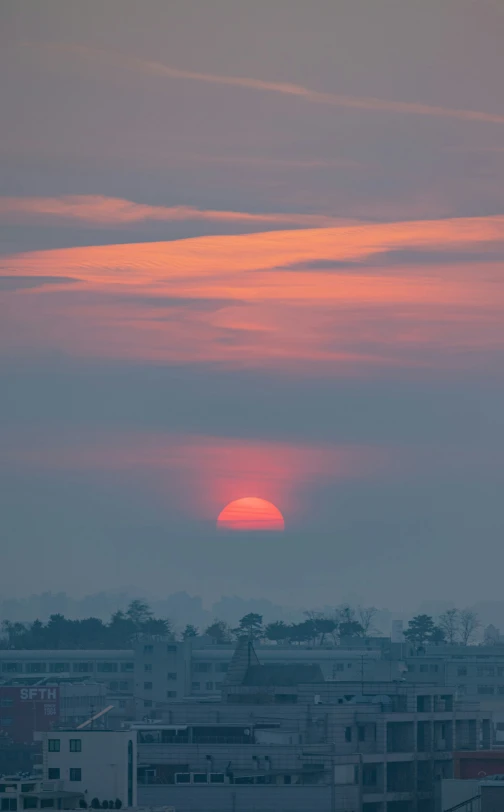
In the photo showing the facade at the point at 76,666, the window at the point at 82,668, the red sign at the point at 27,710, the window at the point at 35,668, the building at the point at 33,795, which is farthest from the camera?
the window at the point at 35,668

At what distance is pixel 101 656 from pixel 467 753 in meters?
99.9

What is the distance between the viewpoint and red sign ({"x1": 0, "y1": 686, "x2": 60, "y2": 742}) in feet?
435

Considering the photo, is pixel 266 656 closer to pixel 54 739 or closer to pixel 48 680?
pixel 48 680

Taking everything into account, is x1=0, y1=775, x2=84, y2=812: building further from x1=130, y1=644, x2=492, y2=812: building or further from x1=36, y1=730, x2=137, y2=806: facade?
x1=130, y1=644, x2=492, y2=812: building

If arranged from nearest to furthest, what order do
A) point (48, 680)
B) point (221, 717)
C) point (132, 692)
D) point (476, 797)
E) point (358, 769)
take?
point (476, 797) → point (358, 769) → point (221, 717) → point (48, 680) → point (132, 692)

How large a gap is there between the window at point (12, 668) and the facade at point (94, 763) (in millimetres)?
105100

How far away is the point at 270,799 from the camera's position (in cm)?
7625

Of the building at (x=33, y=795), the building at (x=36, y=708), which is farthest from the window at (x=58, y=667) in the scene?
the building at (x=33, y=795)

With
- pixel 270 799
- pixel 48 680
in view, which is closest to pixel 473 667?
pixel 48 680

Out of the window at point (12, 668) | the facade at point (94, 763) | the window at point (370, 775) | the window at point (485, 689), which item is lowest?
the window at point (370, 775)

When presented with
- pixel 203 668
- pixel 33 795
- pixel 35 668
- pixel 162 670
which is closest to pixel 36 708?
pixel 162 670

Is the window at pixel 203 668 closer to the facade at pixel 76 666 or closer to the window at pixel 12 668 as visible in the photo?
the facade at pixel 76 666

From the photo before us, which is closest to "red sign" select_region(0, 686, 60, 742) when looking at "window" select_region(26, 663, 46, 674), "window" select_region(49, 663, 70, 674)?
"window" select_region(26, 663, 46, 674)

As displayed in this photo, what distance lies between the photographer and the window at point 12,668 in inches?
6922
